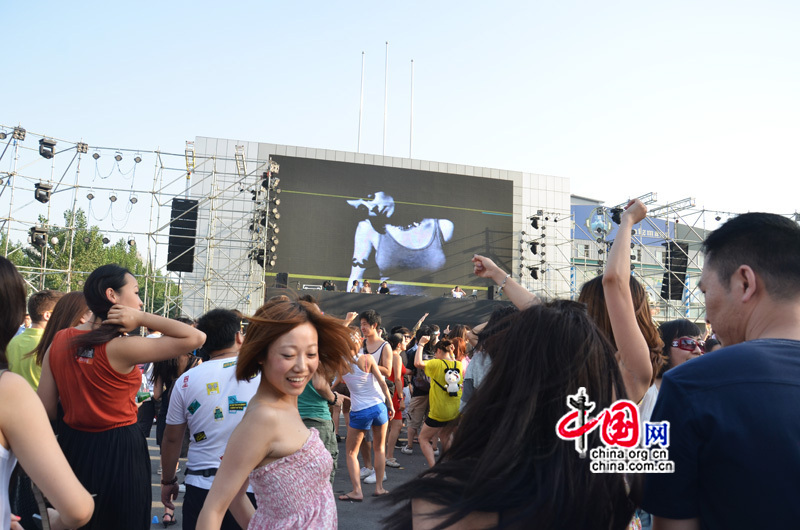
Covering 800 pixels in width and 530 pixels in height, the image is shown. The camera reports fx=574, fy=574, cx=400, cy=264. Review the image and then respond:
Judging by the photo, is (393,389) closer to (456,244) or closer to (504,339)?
(504,339)

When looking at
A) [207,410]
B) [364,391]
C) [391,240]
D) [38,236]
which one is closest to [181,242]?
[38,236]

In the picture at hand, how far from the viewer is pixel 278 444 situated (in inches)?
81.6

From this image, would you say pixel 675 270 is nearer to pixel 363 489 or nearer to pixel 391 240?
pixel 391 240

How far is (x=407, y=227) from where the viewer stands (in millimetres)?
22109

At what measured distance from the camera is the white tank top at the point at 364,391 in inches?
240

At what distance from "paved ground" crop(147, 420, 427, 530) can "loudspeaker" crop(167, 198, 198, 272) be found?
415 inches

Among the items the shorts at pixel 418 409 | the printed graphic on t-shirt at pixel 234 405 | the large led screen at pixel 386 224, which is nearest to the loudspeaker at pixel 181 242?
the large led screen at pixel 386 224

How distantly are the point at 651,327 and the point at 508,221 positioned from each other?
21.6 meters

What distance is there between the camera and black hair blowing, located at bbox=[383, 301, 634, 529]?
3.64 feet

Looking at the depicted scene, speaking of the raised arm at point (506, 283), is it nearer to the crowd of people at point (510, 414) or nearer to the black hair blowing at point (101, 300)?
the crowd of people at point (510, 414)

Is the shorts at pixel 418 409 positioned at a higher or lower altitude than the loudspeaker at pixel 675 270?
lower

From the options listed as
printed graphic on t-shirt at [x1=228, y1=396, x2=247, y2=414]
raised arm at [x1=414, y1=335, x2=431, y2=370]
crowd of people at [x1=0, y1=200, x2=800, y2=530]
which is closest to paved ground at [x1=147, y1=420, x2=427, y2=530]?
printed graphic on t-shirt at [x1=228, y1=396, x2=247, y2=414]

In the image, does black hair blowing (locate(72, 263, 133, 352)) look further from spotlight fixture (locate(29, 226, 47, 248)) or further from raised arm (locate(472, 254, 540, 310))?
spotlight fixture (locate(29, 226, 47, 248))
